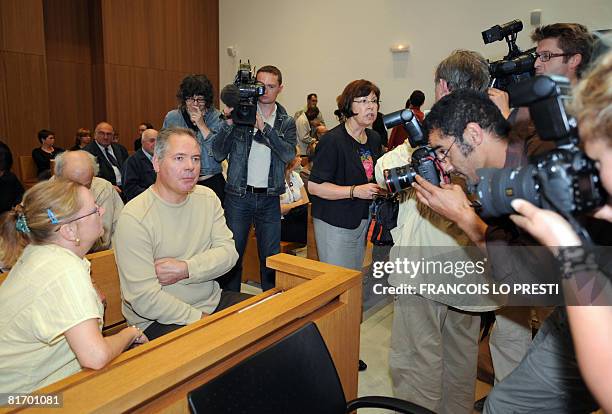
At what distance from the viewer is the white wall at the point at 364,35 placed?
603cm

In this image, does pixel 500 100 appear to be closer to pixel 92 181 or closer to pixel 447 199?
pixel 447 199

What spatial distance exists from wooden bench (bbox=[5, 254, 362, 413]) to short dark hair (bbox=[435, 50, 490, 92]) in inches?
33.4

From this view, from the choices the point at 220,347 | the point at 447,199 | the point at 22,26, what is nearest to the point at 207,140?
the point at 447,199

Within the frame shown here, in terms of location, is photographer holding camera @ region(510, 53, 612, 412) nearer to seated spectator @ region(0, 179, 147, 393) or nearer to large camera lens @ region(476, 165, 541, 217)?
large camera lens @ region(476, 165, 541, 217)

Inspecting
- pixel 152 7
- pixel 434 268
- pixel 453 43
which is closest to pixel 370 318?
pixel 434 268

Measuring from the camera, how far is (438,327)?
180 centimetres

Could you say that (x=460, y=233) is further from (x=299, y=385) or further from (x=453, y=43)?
(x=453, y=43)

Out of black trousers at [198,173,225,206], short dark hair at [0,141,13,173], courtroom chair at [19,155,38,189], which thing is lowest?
courtroom chair at [19,155,38,189]

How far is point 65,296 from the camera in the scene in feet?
4.01

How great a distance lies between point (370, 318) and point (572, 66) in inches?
76.9

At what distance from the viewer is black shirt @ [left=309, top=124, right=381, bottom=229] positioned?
2.37 meters

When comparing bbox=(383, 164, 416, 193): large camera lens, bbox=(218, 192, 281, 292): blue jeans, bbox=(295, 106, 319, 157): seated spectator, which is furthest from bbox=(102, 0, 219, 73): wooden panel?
bbox=(383, 164, 416, 193): large camera lens

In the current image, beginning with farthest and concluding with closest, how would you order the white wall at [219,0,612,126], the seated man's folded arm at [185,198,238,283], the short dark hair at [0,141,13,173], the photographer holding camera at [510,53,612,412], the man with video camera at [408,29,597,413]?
the white wall at [219,0,612,126]
the short dark hair at [0,141,13,173]
the seated man's folded arm at [185,198,238,283]
the man with video camera at [408,29,597,413]
the photographer holding camera at [510,53,612,412]

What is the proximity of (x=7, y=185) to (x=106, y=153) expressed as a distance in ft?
5.61
